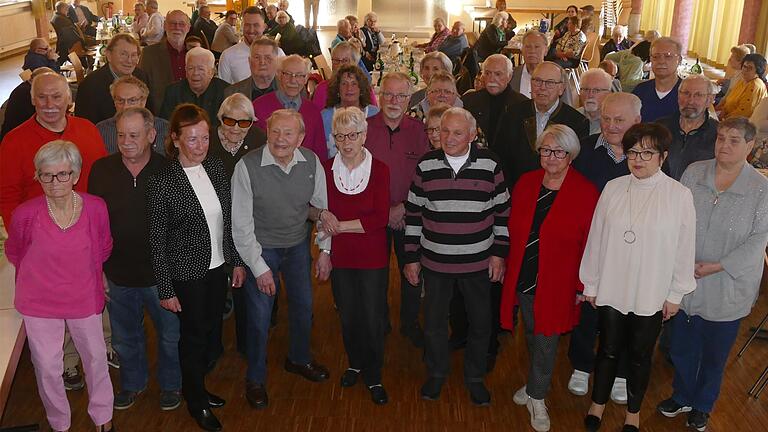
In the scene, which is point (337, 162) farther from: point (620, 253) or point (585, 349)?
point (585, 349)

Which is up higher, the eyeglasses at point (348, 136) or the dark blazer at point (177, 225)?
the eyeglasses at point (348, 136)

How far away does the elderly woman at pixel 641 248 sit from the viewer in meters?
3.36

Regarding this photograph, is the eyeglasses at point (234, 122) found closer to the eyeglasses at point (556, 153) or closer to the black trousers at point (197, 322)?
the black trousers at point (197, 322)

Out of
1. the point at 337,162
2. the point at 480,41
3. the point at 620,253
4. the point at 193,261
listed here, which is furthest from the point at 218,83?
the point at 480,41

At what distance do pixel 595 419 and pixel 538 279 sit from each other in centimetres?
85

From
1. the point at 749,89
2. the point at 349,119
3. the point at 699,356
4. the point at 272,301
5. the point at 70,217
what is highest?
A: the point at 349,119

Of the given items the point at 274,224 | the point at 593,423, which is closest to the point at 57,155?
the point at 274,224

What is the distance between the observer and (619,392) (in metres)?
4.17

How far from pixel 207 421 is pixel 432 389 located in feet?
4.07

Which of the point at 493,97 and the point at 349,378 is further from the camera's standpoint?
the point at 493,97

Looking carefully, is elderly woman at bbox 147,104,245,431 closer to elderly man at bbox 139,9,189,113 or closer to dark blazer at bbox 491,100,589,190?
dark blazer at bbox 491,100,589,190

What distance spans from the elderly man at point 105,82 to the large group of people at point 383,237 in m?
1.00

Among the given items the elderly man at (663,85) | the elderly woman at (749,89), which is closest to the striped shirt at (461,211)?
the elderly man at (663,85)

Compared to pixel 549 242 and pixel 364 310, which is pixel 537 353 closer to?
pixel 549 242
